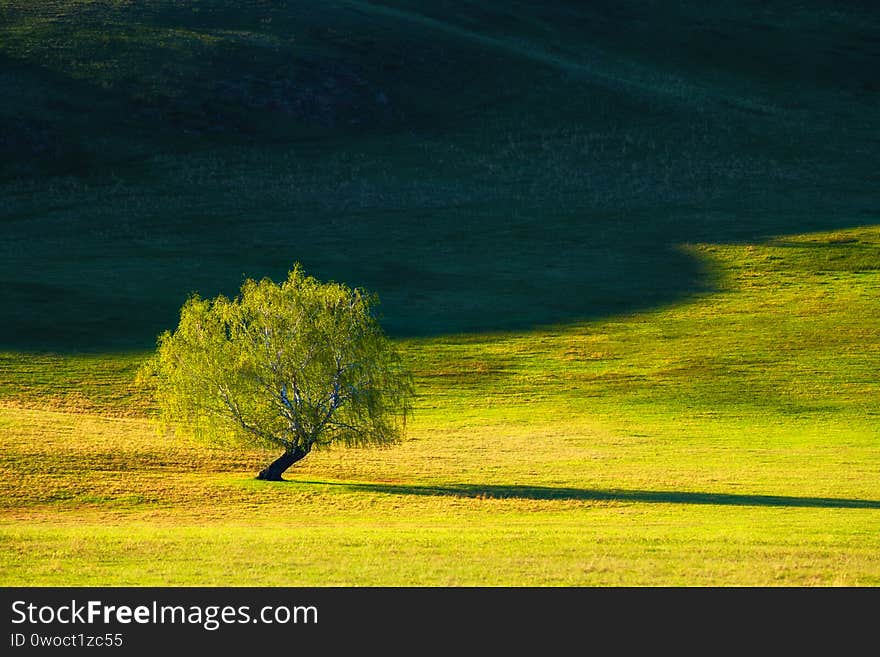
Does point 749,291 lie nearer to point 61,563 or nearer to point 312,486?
point 312,486

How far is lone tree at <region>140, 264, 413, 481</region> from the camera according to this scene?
44.0 metres

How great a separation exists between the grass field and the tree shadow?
0.92 ft

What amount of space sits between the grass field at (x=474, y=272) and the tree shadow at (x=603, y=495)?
0.28m

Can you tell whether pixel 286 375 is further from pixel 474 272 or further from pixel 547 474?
pixel 474 272

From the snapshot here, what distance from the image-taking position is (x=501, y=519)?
1394 inches

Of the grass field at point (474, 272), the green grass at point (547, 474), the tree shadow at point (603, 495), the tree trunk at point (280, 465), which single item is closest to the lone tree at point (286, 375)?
the tree trunk at point (280, 465)

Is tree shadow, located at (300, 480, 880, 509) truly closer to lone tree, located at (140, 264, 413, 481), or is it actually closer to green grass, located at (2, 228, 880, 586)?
green grass, located at (2, 228, 880, 586)

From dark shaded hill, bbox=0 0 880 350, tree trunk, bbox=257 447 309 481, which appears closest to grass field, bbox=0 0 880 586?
dark shaded hill, bbox=0 0 880 350

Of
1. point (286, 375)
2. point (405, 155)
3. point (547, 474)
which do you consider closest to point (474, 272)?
point (405, 155)

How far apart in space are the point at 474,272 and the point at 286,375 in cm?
5038

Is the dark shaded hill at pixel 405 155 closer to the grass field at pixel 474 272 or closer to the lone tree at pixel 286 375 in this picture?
the grass field at pixel 474 272
